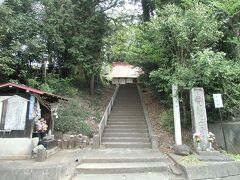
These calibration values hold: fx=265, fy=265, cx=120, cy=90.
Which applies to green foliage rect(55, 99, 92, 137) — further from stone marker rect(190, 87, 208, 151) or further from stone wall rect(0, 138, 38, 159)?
stone marker rect(190, 87, 208, 151)

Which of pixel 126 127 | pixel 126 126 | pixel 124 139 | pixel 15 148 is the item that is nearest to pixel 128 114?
pixel 126 126

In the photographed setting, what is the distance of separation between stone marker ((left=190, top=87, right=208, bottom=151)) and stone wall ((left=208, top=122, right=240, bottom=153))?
2264 millimetres

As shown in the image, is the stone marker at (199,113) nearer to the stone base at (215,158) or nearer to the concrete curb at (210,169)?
the stone base at (215,158)

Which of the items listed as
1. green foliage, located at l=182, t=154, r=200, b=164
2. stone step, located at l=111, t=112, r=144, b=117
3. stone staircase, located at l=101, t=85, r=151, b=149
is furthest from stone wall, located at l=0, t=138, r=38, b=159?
stone step, located at l=111, t=112, r=144, b=117

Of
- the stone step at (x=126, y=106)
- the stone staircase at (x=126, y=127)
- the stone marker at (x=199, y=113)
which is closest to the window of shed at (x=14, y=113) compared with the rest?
the stone staircase at (x=126, y=127)

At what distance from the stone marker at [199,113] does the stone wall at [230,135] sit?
2.26 metres

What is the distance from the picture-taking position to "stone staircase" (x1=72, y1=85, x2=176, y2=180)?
Result: 9.34m

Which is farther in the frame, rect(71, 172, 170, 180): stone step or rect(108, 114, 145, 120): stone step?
rect(108, 114, 145, 120): stone step

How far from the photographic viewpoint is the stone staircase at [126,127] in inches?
501

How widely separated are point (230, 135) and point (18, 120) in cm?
999

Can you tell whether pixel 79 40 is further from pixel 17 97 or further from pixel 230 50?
pixel 230 50

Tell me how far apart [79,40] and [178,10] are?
6538mm

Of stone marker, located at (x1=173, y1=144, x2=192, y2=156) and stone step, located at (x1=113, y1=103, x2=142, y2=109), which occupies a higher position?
stone step, located at (x1=113, y1=103, x2=142, y2=109)

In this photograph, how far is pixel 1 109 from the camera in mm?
10531
